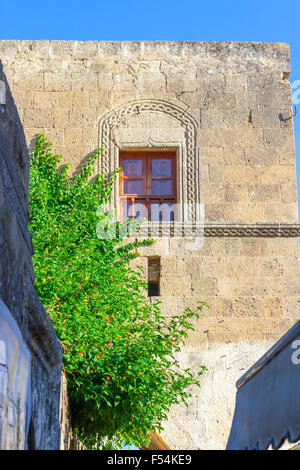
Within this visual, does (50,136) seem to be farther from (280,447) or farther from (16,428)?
(16,428)

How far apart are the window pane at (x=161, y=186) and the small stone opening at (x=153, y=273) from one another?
1035 mm

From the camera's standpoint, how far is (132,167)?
1012 centimetres

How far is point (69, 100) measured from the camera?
1020cm

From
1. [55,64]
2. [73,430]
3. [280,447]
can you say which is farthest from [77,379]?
[55,64]

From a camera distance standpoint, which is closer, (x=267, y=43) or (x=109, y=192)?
(x=109, y=192)

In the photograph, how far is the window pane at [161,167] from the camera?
400 inches

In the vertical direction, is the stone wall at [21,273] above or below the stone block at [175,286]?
below

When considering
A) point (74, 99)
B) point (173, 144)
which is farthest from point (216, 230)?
point (74, 99)

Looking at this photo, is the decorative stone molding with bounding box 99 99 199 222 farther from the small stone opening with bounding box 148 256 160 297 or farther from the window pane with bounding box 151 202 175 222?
the small stone opening with bounding box 148 256 160 297

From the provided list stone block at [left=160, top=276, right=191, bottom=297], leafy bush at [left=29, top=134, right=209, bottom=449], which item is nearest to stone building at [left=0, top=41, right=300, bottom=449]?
stone block at [left=160, top=276, right=191, bottom=297]

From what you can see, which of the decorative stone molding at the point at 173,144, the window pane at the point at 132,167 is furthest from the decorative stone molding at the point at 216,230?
the window pane at the point at 132,167

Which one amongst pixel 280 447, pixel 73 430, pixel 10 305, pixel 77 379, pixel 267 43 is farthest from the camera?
pixel 267 43

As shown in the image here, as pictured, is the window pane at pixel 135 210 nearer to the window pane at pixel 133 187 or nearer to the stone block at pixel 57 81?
the window pane at pixel 133 187
